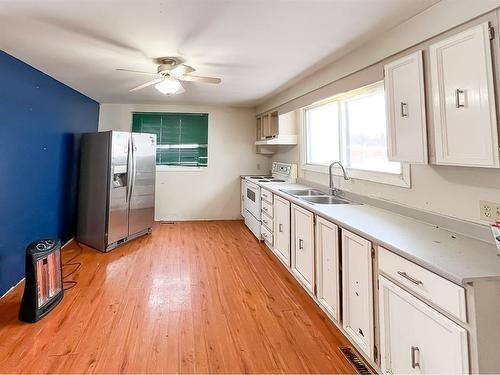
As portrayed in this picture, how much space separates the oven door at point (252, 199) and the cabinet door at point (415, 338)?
283 cm

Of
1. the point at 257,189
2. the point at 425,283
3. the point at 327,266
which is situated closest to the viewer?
the point at 425,283

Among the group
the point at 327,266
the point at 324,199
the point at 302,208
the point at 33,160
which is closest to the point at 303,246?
the point at 302,208

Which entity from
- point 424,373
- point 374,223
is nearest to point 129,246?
point 374,223

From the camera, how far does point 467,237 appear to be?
1.57 meters

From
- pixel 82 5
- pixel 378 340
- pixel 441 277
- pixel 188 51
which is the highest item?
pixel 188 51

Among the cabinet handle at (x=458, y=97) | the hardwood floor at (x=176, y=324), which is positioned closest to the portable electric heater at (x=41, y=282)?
the hardwood floor at (x=176, y=324)

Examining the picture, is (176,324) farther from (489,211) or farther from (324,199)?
(489,211)

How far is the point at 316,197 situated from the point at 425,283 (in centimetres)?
193

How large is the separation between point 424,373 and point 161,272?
264 cm

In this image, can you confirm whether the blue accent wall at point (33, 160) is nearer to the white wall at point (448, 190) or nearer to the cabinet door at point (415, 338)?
the cabinet door at point (415, 338)

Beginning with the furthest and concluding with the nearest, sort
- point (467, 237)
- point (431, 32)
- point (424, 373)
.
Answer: point (431, 32) < point (467, 237) < point (424, 373)

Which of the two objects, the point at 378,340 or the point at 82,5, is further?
the point at 82,5

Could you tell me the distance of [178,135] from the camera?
17.8 ft

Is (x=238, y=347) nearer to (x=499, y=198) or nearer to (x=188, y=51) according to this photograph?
(x=499, y=198)
